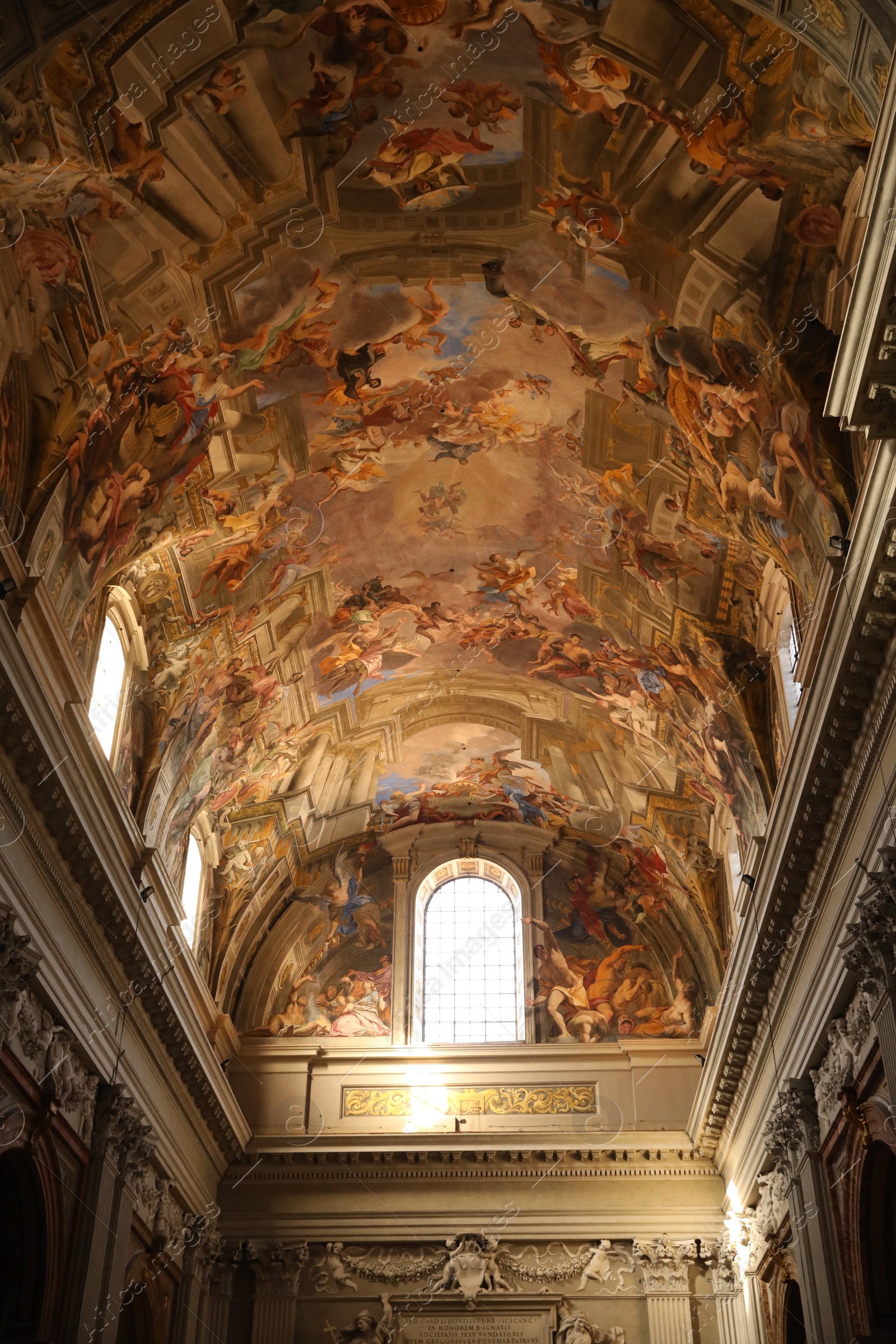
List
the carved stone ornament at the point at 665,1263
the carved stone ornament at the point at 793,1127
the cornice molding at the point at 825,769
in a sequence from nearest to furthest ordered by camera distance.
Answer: the cornice molding at the point at 825,769 → the carved stone ornament at the point at 793,1127 → the carved stone ornament at the point at 665,1263

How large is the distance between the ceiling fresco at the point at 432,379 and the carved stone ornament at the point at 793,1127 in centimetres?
324

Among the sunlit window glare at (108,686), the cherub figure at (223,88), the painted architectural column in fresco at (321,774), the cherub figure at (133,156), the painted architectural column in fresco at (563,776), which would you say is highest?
the painted architectural column in fresco at (563,776)

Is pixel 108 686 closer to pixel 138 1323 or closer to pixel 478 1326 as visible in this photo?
pixel 138 1323

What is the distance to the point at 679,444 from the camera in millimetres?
14805

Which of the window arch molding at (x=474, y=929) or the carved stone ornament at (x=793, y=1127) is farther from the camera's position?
the window arch molding at (x=474, y=929)

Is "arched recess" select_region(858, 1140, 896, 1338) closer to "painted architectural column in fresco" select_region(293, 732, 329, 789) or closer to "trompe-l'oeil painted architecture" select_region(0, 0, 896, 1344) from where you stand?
"trompe-l'oeil painted architecture" select_region(0, 0, 896, 1344)

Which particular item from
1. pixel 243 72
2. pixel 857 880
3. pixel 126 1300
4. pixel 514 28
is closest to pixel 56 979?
pixel 126 1300

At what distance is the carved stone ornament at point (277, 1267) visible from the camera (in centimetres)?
1942

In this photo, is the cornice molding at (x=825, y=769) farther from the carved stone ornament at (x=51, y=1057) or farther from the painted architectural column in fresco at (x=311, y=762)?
the carved stone ornament at (x=51, y=1057)

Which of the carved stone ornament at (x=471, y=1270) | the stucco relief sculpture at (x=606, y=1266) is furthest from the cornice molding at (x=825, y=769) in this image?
the carved stone ornament at (x=471, y=1270)

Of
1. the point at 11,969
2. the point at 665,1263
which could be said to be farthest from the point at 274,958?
the point at 11,969

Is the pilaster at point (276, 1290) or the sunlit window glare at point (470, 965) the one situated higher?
the sunlit window glare at point (470, 965)

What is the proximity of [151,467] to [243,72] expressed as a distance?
4208mm

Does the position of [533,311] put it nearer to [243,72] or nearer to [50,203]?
[243,72]
